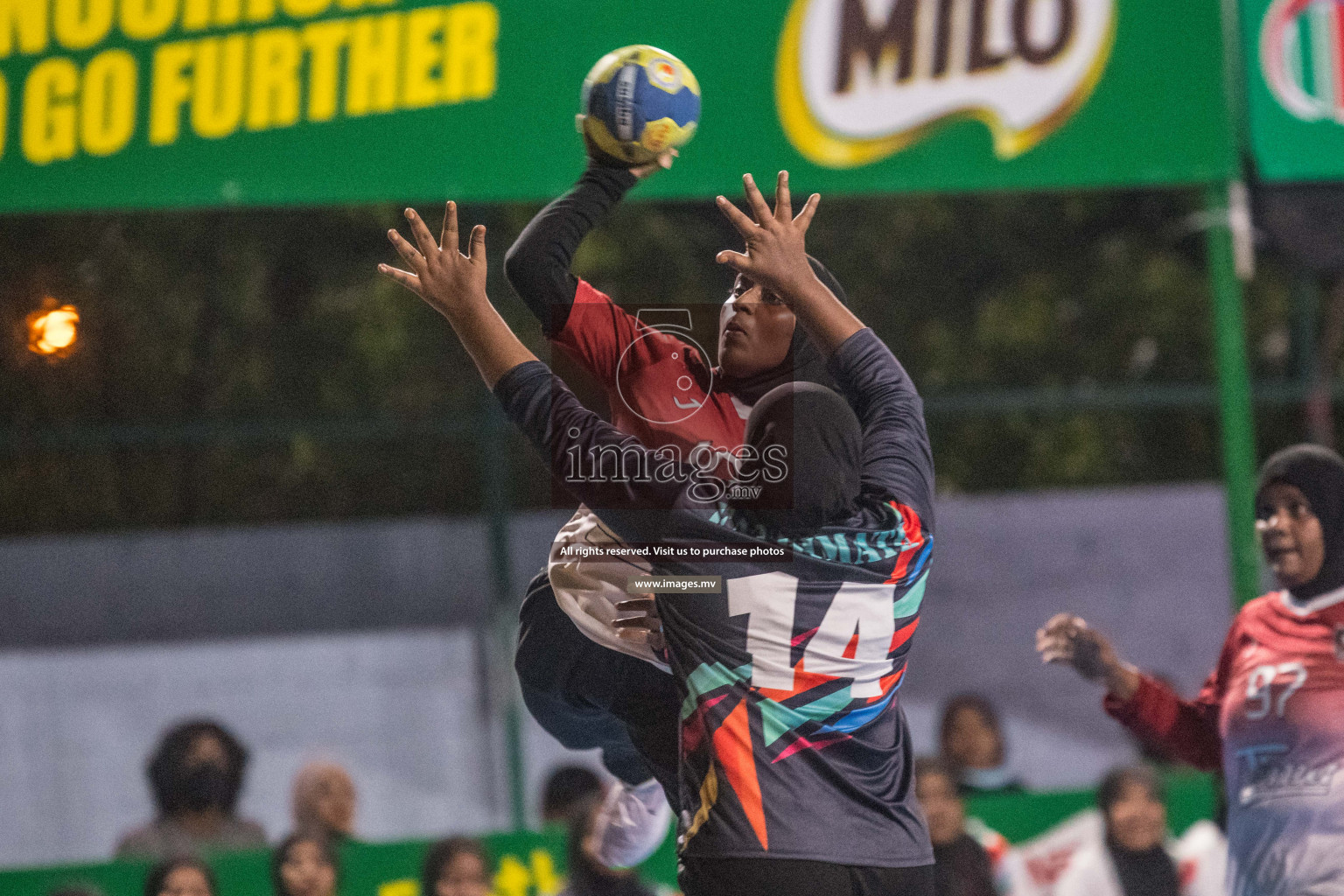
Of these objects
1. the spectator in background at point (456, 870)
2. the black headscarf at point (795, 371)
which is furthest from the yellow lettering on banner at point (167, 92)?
the black headscarf at point (795, 371)

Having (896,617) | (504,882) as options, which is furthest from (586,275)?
(896,617)

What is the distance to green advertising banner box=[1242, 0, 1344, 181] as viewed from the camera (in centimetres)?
621

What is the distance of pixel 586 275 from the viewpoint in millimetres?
9672

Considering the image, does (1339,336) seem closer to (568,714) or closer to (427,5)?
(427,5)

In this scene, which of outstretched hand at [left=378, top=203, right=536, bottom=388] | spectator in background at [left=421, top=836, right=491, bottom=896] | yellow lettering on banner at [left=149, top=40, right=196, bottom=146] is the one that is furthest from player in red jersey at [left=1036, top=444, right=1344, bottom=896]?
yellow lettering on banner at [left=149, top=40, right=196, bottom=146]

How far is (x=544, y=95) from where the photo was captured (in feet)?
19.2

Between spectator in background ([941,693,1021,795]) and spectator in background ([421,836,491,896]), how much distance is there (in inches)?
70.5

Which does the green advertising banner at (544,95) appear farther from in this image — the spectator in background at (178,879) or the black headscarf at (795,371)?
the black headscarf at (795,371)

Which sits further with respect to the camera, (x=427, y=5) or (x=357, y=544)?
(x=357, y=544)

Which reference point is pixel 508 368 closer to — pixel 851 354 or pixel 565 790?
pixel 851 354

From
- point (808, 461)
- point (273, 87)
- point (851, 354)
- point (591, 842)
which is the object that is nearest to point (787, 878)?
point (808, 461)

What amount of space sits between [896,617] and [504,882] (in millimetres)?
3034

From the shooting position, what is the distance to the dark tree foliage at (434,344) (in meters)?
8.58

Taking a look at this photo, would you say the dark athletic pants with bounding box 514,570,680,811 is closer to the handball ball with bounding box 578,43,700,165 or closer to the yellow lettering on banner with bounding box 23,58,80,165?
the handball ball with bounding box 578,43,700,165
